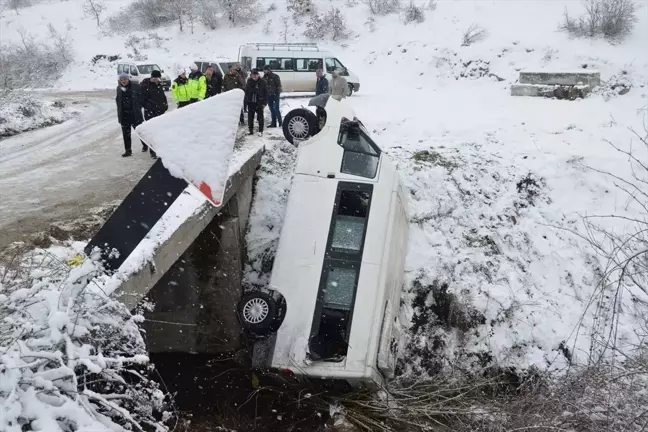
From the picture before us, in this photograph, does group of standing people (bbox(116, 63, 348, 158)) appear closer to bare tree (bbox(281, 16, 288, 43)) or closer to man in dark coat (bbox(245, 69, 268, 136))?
man in dark coat (bbox(245, 69, 268, 136))

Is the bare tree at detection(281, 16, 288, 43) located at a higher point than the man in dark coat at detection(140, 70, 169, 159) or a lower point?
higher

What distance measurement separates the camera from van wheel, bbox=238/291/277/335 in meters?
5.84

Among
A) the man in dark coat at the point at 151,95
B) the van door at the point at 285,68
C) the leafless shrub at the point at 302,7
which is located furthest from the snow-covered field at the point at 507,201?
the leafless shrub at the point at 302,7

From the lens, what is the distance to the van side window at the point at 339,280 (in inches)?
243

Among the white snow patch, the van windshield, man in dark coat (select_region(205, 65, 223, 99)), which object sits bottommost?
the white snow patch

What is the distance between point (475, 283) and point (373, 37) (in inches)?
731

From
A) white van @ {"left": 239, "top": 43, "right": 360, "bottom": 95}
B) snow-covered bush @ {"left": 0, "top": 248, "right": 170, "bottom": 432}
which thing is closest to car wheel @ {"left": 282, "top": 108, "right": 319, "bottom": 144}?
snow-covered bush @ {"left": 0, "top": 248, "right": 170, "bottom": 432}

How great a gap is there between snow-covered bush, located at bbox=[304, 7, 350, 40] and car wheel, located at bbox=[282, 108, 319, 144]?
1987 centimetres

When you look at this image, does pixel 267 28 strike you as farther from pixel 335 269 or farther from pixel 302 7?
pixel 335 269

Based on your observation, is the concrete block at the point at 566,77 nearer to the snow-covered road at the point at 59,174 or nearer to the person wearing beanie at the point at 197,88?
the person wearing beanie at the point at 197,88

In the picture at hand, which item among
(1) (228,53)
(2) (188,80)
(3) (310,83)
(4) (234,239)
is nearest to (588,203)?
(4) (234,239)

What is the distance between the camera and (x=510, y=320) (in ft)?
28.2

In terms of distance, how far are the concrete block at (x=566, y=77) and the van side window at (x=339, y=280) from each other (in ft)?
36.1

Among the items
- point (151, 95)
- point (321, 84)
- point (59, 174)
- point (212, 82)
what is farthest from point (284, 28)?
point (59, 174)
